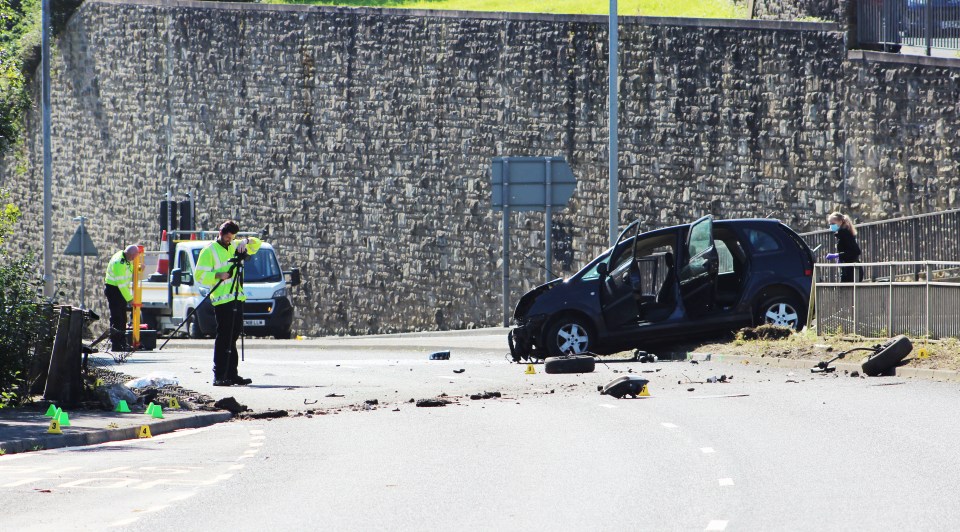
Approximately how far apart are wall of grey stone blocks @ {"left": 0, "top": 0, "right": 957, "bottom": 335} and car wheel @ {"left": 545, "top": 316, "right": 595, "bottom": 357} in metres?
10.1

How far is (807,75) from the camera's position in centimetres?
3022

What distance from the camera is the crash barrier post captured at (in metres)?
14.6

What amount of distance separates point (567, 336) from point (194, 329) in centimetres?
1332

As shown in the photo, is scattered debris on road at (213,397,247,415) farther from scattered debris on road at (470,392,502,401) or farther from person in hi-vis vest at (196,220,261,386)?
scattered debris on road at (470,392,502,401)

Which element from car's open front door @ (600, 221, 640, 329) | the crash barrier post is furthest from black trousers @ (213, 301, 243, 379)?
car's open front door @ (600, 221, 640, 329)

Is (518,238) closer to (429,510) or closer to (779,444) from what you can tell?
(779,444)

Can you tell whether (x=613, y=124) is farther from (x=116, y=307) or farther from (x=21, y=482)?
(x=21, y=482)

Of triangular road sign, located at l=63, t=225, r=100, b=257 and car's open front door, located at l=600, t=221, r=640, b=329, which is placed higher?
triangular road sign, located at l=63, t=225, r=100, b=257

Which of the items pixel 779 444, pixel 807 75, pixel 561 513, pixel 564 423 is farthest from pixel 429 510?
pixel 807 75

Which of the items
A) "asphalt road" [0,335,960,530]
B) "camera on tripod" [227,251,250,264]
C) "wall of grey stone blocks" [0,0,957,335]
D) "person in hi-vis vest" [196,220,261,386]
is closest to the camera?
"asphalt road" [0,335,960,530]

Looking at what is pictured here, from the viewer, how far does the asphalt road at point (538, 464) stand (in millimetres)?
8680

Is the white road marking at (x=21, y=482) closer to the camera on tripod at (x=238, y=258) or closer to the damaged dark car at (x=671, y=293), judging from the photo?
the camera on tripod at (x=238, y=258)

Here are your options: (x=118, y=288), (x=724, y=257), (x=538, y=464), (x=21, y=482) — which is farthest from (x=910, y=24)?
(x=21, y=482)

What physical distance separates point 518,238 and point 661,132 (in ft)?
15.4
